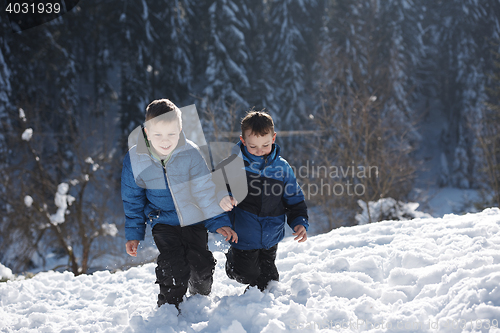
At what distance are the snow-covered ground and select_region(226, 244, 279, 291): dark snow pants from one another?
114mm

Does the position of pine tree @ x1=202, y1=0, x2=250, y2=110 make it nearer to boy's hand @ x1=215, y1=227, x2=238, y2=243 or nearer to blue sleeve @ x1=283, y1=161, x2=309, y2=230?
blue sleeve @ x1=283, y1=161, x2=309, y2=230

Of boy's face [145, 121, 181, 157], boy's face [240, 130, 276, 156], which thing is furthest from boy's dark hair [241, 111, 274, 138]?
boy's face [145, 121, 181, 157]

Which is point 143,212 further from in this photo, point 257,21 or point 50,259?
point 257,21

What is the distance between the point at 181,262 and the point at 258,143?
1.03 m

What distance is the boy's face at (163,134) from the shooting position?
2344 millimetres

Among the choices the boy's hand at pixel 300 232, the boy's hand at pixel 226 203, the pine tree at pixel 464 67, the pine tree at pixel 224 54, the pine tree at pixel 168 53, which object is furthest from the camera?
the pine tree at pixel 464 67

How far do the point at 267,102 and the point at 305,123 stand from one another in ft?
9.62

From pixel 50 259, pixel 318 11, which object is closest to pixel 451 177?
pixel 318 11

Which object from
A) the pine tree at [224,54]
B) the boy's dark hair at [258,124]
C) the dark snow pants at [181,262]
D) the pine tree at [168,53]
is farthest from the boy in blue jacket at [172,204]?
the pine tree at [168,53]

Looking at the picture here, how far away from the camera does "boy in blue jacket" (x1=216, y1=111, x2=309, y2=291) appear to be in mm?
2639

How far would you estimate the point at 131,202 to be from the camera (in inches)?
98.7

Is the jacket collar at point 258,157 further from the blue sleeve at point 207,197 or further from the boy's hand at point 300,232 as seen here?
the boy's hand at point 300,232

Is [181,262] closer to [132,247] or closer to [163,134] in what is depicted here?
[132,247]

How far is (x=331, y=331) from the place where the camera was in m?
1.97
